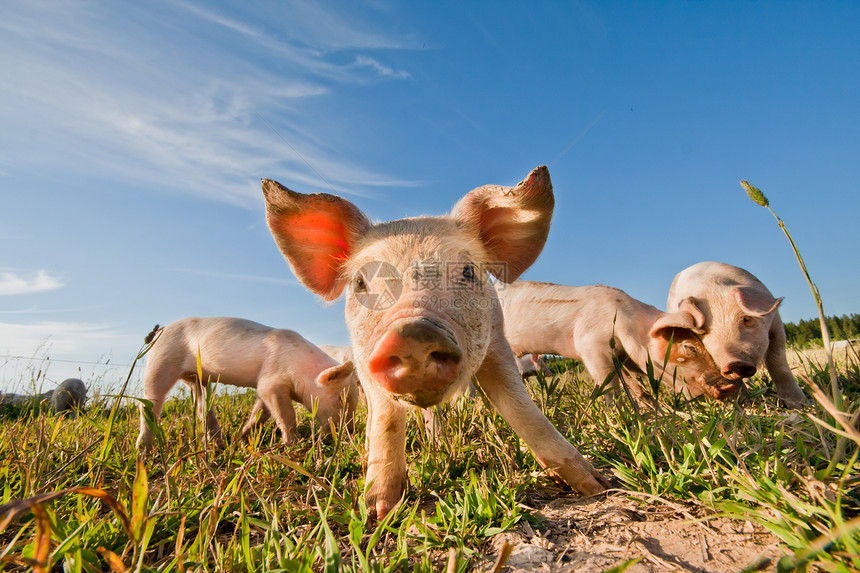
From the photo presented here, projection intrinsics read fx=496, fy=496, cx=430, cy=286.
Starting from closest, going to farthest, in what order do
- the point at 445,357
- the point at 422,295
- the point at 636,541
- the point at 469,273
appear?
the point at 636,541 < the point at 445,357 < the point at 422,295 < the point at 469,273

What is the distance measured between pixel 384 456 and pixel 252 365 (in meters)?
4.65

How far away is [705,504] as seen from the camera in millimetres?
2123

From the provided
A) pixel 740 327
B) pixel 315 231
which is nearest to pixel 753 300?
pixel 740 327

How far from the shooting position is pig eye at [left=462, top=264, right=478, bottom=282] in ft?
9.87

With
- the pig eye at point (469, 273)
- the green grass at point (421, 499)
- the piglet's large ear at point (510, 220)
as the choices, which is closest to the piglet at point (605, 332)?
the piglet's large ear at point (510, 220)

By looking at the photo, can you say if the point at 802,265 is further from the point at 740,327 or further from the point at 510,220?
the point at 740,327

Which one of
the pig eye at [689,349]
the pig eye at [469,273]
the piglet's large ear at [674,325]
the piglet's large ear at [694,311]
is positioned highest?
the piglet's large ear at [694,311]

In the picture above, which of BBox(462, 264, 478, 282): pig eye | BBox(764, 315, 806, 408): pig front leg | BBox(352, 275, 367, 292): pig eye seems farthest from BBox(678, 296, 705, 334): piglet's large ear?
BBox(352, 275, 367, 292): pig eye

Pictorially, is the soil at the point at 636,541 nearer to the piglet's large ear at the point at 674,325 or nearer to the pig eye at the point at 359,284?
the pig eye at the point at 359,284

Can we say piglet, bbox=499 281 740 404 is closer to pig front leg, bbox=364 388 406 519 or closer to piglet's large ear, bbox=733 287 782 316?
piglet's large ear, bbox=733 287 782 316

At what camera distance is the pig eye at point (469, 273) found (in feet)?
9.87

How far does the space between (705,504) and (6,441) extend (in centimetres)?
501

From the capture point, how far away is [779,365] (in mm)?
5762

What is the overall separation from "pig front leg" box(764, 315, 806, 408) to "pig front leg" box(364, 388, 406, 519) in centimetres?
495
